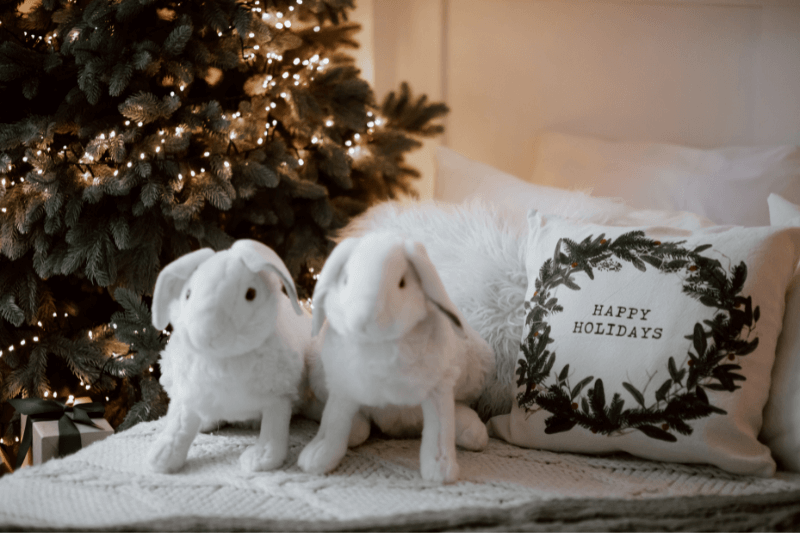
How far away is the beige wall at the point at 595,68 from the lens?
165 cm

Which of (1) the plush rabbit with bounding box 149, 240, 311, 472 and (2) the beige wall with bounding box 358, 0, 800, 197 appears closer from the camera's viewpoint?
(1) the plush rabbit with bounding box 149, 240, 311, 472

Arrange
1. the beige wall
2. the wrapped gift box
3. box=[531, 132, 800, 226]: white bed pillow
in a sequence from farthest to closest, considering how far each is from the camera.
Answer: the beige wall < box=[531, 132, 800, 226]: white bed pillow < the wrapped gift box

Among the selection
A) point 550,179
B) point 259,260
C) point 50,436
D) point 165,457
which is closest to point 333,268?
point 259,260

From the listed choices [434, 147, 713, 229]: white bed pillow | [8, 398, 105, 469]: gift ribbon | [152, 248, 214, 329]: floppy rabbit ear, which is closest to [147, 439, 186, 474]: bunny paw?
[152, 248, 214, 329]: floppy rabbit ear

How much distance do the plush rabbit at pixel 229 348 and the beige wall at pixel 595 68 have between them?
116 cm

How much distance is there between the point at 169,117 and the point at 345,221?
1.52 ft

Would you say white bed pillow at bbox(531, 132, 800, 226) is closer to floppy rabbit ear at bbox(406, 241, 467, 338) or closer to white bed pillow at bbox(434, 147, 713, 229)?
white bed pillow at bbox(434, 147, 713, 229)

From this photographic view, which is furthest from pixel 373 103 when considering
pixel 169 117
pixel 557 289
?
pixel 557 289

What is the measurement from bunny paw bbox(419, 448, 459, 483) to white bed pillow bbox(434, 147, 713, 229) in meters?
0.58

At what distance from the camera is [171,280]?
923 mm

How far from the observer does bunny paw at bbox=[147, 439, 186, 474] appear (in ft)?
2.95

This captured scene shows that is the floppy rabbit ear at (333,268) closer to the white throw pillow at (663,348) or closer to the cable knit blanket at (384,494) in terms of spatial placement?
the cable knit blanket at (384,494)

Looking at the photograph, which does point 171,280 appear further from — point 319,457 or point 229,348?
point 319,457

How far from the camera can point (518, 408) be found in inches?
40.9
